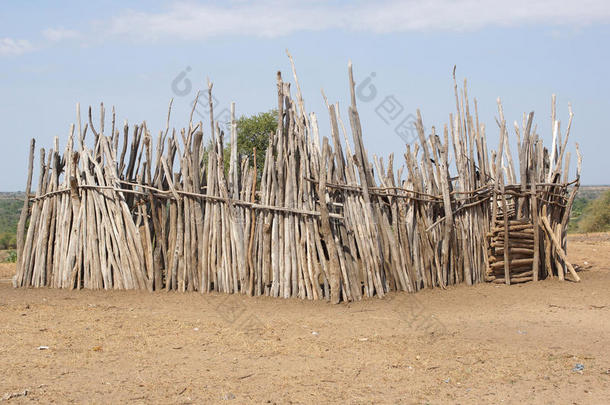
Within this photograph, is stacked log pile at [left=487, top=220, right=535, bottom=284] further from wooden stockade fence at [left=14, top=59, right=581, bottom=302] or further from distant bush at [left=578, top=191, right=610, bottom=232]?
distant bush at [left=578, top=191, right=610, bottom=232]

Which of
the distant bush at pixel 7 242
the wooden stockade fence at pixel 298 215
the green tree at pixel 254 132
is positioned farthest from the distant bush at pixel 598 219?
the distant bush at pixel 7 242

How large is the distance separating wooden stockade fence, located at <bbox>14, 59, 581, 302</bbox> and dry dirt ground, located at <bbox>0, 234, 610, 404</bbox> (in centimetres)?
33

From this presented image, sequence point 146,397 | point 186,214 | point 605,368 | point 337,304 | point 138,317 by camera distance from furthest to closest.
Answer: point 186,214, point 337,304, point 138,317, point 605,368, point 146,397

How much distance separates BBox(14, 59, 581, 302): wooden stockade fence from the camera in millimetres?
7488

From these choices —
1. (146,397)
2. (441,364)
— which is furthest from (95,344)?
(441,364)

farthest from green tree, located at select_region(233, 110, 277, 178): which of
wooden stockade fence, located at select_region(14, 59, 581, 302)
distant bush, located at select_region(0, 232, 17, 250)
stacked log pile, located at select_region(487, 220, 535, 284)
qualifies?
distant bush, located at select_region(0, 232, 17, 250)

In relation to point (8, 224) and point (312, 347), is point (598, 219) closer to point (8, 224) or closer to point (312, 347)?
point (312, 347)

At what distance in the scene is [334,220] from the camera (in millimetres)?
7418

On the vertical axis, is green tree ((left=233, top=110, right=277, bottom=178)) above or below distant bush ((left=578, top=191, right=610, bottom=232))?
above

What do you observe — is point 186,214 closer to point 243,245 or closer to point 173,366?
point 243,245

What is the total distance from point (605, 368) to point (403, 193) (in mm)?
3593

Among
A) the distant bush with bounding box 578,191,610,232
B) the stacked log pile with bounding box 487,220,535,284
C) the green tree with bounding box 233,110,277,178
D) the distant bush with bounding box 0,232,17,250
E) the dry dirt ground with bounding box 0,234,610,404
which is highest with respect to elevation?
the green tree with bounding box 233,110,277,178

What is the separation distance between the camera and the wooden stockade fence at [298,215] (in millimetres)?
7488

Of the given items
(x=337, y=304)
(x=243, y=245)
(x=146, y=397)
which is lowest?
(x=146, y=397)
